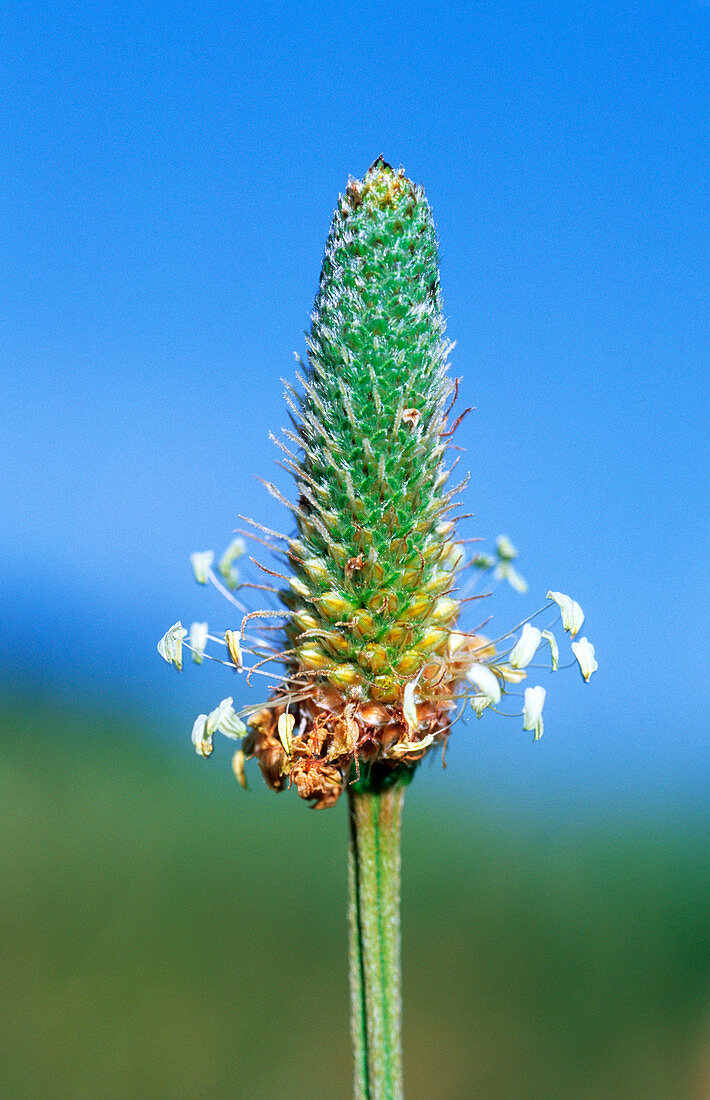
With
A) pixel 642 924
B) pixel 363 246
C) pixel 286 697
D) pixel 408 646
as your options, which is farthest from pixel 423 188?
pixel 642 924

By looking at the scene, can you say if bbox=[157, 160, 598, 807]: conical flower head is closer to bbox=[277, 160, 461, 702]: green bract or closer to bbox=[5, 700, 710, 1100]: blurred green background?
bbox=[277, 160, 461, 702]: green bract

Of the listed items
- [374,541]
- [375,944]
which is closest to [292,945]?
[375,944]

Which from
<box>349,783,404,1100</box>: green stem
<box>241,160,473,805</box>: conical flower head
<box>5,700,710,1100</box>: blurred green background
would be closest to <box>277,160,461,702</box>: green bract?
<box>241,160,473,805</box>: conical flower head

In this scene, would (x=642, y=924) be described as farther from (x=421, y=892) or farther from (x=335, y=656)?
(x=335, y=656)

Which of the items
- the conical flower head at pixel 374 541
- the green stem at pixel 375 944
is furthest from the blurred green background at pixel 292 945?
the conical flower head at pixel 374 541

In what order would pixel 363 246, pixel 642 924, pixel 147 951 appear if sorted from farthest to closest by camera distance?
1. pixel 642 924
2. pixel 147 951
3. pixel 363 246

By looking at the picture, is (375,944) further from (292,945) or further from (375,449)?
(292,945)
